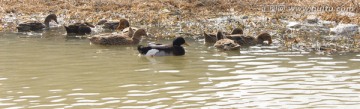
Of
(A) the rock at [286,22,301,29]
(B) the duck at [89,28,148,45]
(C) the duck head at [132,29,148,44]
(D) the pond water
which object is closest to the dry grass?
(A) the rock at [286,22,301,29]

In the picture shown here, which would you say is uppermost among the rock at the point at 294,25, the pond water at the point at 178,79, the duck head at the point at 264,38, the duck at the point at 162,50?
the rock at the point at 294,25

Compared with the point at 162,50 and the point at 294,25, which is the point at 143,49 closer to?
the point at 162,50

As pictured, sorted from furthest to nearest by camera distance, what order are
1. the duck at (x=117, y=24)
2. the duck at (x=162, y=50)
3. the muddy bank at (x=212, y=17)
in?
the duck at (x=117, y=24)
the muddy bank at (x=212, y=17)
the duck at (x=162, y=50)

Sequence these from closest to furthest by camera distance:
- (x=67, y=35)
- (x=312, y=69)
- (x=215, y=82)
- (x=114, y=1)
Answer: (x=215, y=82)
(x=312, y=69)
(x=67, y=35)
(x=114, y=1)

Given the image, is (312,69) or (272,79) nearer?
(272,79)

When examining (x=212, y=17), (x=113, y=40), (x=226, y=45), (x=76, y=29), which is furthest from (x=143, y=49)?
(x=212, y=17)

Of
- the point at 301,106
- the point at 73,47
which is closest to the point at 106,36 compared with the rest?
the point at 73,47

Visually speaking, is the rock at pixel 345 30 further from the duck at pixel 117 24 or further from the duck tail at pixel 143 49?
the duck at pixel 117 24

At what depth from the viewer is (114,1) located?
3088cm

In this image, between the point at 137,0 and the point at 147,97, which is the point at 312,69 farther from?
the point at 137,0

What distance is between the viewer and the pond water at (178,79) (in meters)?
8.91

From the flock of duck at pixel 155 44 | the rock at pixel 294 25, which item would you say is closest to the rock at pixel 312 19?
the rock at pixel 294 25

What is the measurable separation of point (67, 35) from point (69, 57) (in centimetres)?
555

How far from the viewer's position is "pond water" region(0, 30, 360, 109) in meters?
8.91
